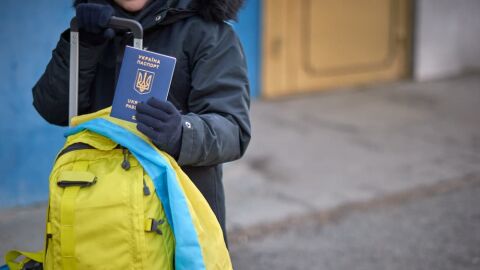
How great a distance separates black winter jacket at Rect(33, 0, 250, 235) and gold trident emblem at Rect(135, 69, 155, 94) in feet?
0.56

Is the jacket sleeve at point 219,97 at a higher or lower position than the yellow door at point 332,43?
higher

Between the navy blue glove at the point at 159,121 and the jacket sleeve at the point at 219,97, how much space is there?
12cm

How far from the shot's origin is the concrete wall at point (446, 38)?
805cm

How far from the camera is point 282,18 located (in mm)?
7098

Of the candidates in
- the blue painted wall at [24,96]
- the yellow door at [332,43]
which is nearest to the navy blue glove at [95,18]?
the blue painted wall at [24,96]

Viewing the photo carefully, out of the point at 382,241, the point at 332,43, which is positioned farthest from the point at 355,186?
the point at 332,43

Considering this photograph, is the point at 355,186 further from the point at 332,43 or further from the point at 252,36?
→ the point at 332,43

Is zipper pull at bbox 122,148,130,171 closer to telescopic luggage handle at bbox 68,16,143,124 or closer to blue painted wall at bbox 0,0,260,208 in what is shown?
telescopic luggage handle at bbox 68,16,143,124

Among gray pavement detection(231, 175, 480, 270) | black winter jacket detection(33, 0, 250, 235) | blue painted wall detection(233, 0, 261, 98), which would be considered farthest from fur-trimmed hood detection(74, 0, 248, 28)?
blue painted wall detection(233, 0, 261, 98)

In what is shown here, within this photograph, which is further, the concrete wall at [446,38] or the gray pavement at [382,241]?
the concrete wall at [446,38]

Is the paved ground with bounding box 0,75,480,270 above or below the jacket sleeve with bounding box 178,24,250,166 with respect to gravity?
below

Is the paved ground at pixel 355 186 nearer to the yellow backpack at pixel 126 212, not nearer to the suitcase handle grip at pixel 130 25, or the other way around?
the yellow backpack at pixel 126 212

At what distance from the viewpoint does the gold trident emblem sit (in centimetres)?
232

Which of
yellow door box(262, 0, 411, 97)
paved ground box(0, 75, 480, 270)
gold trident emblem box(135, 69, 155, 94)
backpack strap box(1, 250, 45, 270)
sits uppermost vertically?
gold trident emblem box(135, 69, 155, 94)
